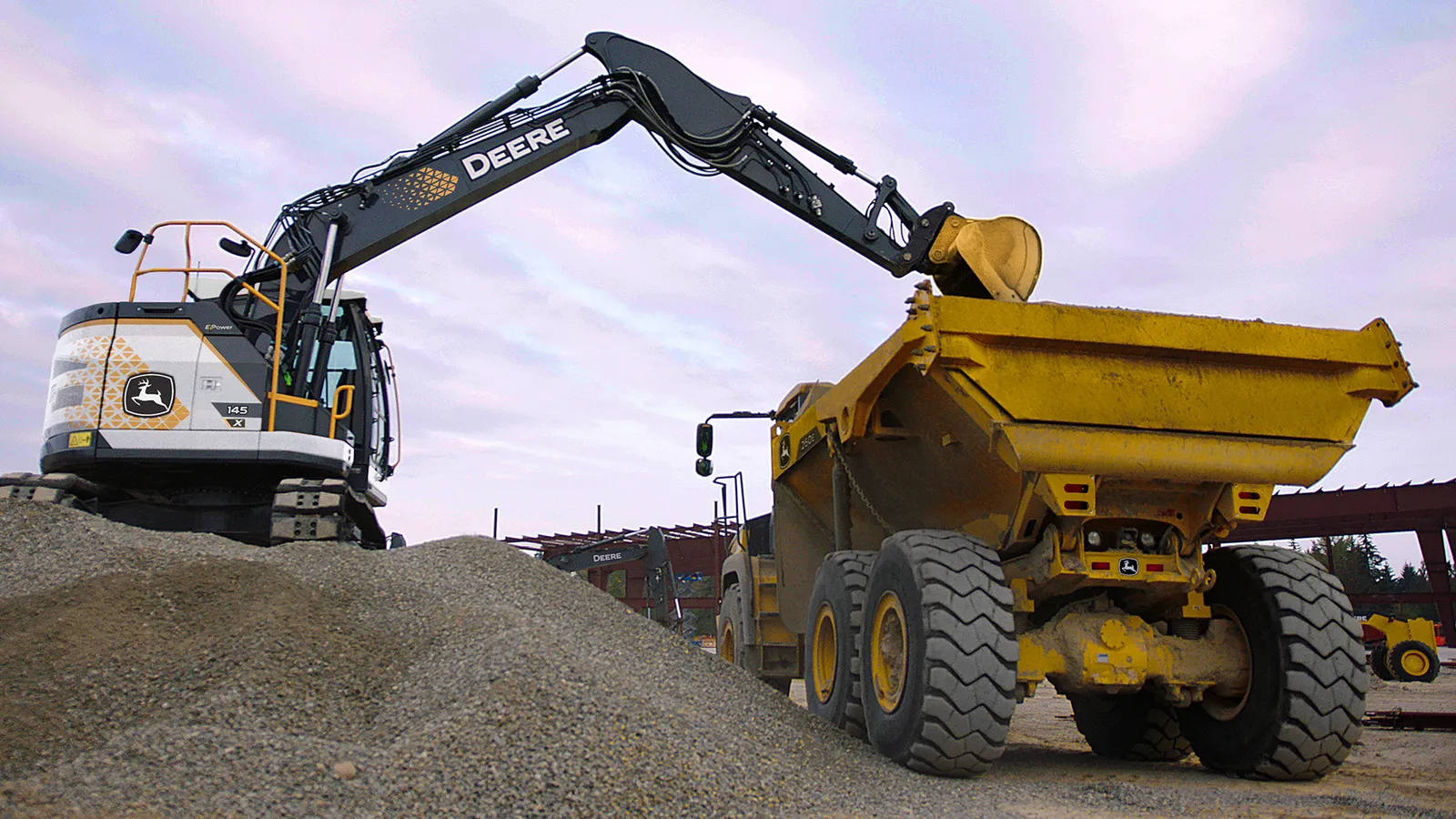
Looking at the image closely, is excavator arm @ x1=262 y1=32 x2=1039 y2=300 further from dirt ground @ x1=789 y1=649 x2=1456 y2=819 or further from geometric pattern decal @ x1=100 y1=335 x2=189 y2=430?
dirt ground @ x1=789 y1=649 x2=1456 y2=819

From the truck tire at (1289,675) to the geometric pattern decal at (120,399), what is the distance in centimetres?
684

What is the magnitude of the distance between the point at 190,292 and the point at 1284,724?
8.19m

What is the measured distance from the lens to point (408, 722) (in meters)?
4.05

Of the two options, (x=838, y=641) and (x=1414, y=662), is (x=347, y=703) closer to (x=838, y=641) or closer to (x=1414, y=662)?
(x=838, y=641)

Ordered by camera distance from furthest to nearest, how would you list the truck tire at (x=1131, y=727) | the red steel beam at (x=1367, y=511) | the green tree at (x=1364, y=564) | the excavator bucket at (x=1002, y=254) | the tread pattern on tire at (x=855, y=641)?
the green tree at (x=1364, y=564) → the red steel beam at (x=1367, y=511) → the excavator bucket at (x=1002, y=254) → the truck tire at (x=1131, y=727) → the tread pattern on tire at (x=855, y=641)

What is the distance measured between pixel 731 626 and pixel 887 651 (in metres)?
3.61

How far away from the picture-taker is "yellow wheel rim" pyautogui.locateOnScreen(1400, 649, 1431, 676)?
12234mm

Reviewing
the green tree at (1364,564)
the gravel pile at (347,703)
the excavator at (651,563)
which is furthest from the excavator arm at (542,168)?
the green tree at (1364,564)

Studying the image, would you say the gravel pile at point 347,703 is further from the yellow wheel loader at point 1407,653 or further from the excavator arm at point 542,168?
the yellow wheel loader at point 1407,653

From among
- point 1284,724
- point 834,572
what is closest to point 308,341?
point 834,572

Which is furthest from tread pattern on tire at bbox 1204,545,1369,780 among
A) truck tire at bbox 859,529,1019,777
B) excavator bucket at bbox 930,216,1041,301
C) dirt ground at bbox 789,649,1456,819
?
excavator bucket at bbox 930,216,1041,301

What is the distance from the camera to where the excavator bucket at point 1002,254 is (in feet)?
22.1

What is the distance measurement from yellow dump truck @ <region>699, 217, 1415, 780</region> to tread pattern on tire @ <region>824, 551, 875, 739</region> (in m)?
0.02

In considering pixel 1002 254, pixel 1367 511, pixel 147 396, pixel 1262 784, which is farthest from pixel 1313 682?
pixel 1367 511
